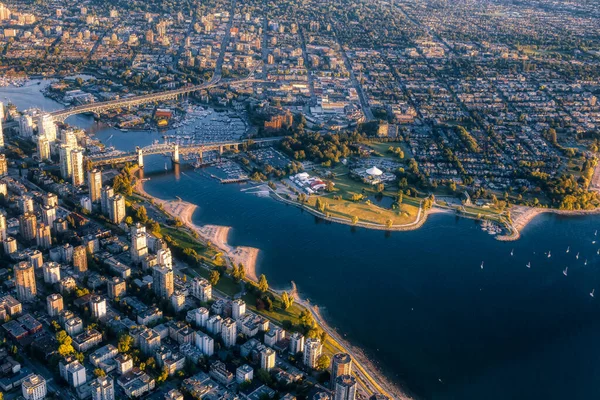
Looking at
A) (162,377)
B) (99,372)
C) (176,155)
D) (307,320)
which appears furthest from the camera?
(176,155)

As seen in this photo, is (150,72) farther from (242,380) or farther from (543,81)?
(242,380)

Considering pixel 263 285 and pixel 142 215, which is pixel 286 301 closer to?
pixel 263 285

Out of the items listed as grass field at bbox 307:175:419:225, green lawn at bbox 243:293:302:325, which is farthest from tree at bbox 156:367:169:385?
grass field at bbox 307:175:419:225

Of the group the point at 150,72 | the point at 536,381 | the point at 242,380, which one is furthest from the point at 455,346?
the point at 150,72

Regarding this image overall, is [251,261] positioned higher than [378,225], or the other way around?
[378,225]

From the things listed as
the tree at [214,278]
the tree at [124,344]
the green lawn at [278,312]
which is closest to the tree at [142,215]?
the tree at [214,278]

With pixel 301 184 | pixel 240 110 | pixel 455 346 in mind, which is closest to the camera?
pixel 455 346

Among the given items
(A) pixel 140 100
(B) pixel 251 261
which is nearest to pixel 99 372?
(B) pixel 251 261

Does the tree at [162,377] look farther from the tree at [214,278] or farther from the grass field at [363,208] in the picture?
the grass field at [363,208]
